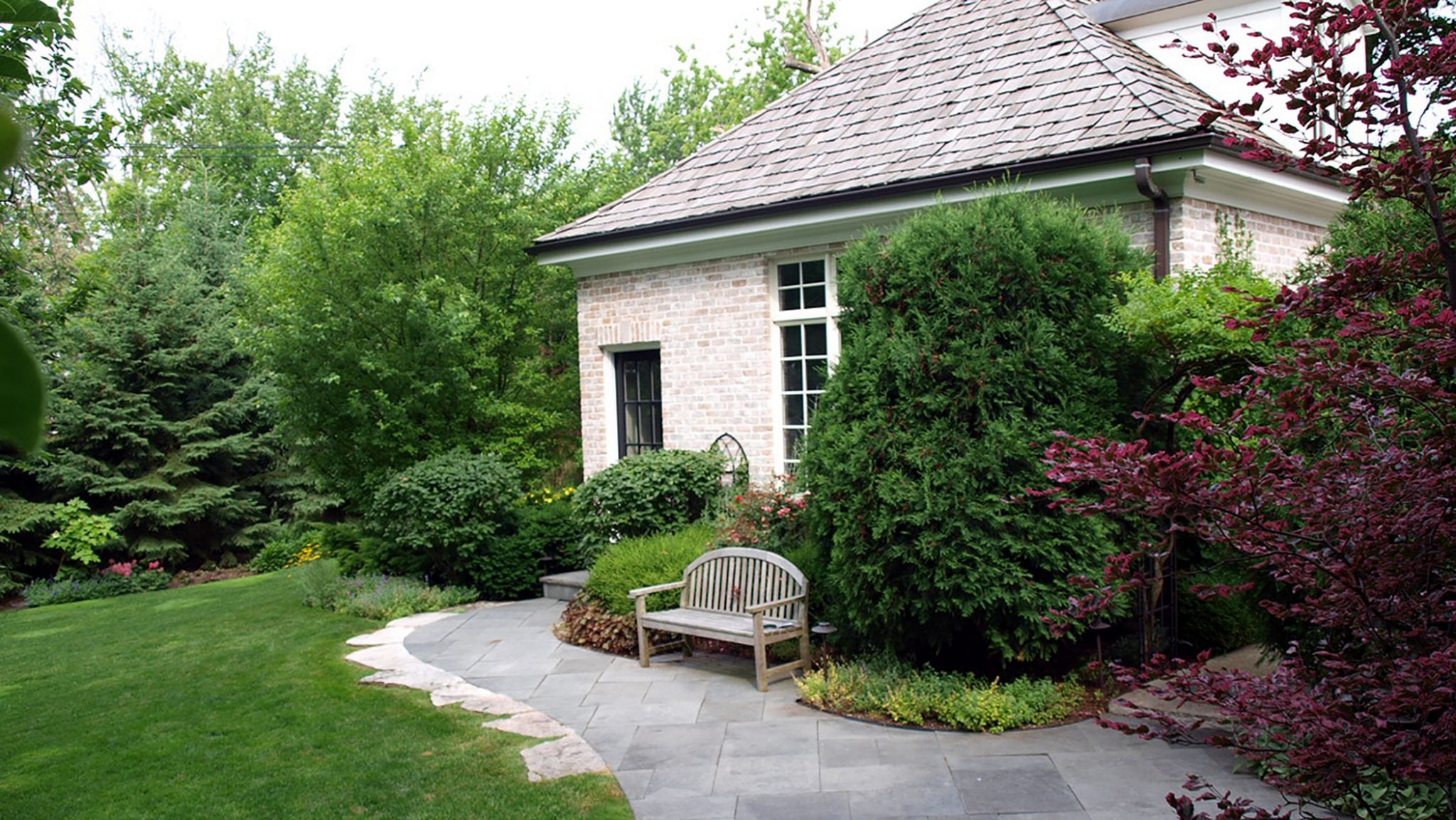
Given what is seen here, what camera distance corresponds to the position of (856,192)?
904 cm

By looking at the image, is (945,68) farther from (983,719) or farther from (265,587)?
(265,587)

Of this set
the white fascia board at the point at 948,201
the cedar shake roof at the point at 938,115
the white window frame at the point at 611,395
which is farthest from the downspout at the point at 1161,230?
the white window frame at the point at 611,395

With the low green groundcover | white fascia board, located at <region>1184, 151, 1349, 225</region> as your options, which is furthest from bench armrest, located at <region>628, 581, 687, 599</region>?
white fascia board, located at <region>1184, 151, 1349, 225</region>

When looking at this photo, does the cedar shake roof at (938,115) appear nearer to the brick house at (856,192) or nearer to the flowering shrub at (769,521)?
the brick house at (856,192)

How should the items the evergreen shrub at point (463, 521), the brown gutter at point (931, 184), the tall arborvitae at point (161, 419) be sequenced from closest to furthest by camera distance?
the brown gutter at point (931, 184), the evergreen shrub at point (463, 521), the tall arborvitae at point (161, 419)

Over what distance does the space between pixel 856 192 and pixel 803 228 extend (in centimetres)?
81

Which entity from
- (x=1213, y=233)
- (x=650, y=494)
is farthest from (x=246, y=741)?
(x=1213, y=233)

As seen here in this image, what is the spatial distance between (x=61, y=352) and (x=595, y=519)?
11.1 meters

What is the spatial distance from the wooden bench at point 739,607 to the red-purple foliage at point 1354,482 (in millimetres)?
4368

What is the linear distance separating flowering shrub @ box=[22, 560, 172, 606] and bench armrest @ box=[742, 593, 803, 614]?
11797 mm

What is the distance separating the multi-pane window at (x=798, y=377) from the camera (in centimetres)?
1010

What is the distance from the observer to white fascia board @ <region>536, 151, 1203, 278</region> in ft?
26.2

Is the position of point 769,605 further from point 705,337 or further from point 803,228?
point 705,337

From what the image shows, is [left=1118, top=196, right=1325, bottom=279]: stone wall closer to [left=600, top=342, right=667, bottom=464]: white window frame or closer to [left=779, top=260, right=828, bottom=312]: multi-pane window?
[left=779, top=260, right=828, bottom=312]: multi-pane window
